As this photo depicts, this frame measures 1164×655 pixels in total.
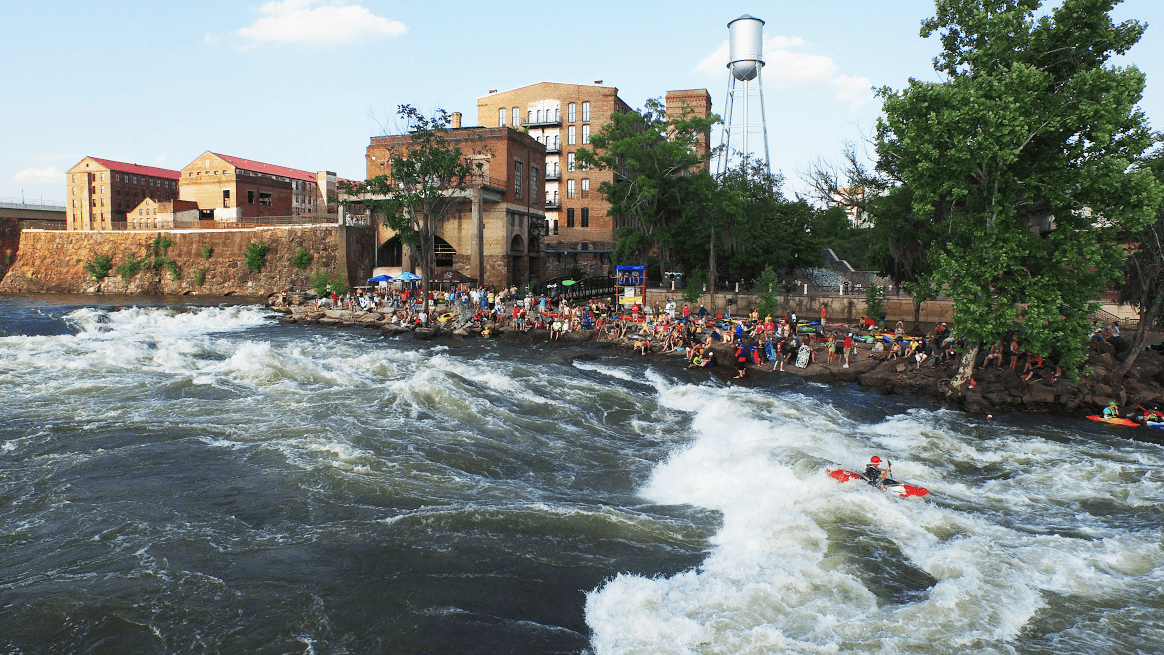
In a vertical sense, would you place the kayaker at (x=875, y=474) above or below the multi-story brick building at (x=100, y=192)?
below

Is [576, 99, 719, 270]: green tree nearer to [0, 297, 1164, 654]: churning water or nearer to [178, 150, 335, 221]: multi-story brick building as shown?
[0, 297, 1164, 654]: churning water

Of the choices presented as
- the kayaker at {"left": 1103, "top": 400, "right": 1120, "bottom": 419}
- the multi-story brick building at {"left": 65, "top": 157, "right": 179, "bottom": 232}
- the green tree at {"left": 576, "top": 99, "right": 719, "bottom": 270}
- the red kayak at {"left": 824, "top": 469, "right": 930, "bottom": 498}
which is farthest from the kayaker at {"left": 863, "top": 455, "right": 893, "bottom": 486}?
the multi-story brick building at {"left": 65, "top": 157, "right": 179, "bottom": 232}

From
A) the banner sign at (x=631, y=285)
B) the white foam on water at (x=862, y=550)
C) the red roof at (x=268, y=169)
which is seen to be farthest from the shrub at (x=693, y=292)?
the red roof at (x=268, y=169)

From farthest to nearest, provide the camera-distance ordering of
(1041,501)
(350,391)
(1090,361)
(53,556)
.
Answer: (1090,361) → (350,391) → (1041,501) → (53,556)

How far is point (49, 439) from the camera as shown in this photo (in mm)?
A: 13664

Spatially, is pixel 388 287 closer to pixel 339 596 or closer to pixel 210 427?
pixel 210 427

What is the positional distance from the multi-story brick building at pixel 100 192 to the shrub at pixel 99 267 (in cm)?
2503

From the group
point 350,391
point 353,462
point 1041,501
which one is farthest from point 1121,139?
point 350,391

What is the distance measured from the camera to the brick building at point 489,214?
1821 inches

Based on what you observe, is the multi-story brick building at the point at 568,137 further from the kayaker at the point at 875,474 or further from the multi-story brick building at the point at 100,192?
the multi-story brick building at the point at 100,192

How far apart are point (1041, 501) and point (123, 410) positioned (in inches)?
761

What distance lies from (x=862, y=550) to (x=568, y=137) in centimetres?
5626

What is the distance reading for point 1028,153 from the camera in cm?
1875

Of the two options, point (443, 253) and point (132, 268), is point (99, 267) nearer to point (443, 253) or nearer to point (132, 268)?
point (132, 268)
